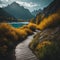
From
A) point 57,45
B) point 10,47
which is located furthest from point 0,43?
point 57,45

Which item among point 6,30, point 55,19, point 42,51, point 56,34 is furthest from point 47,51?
point 6,30

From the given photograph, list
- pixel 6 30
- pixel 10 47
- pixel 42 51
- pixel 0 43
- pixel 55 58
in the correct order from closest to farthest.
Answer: pixel 55 58 < pixel 42 51 < pixel 0 43 < pixel 10 47 < pixel 6 30

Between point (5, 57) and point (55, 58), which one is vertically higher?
point (5, 57)

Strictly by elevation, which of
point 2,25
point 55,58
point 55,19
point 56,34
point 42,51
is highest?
point 2,25

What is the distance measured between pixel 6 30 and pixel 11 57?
4.89 metres

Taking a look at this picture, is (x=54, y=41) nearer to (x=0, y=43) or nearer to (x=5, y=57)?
(x=5, y=57)

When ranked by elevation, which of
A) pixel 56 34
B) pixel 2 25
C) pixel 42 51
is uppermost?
pixel 2 25

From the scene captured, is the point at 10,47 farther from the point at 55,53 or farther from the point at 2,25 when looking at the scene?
the point at 55,53

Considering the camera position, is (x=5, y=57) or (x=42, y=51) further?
(x=5, y=57)

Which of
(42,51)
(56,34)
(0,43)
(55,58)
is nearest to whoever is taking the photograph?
(55,58)

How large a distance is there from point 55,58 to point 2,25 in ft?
26.8

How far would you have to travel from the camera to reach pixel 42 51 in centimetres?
1012

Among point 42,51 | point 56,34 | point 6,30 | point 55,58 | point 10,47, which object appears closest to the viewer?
point 55,58

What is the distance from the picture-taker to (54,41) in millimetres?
10531
